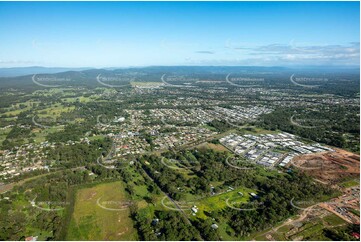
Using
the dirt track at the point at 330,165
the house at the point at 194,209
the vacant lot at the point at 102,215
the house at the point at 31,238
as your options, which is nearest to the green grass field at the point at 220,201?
the house at the point at 194,209

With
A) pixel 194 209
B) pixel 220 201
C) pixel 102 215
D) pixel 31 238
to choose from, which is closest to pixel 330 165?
pixel 220 201

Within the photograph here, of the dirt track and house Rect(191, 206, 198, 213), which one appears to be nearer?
house Rect(191, 206, 198, 213)

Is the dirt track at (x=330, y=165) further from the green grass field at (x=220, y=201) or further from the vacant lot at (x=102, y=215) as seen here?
the vacant lot at (x=102, y=215)

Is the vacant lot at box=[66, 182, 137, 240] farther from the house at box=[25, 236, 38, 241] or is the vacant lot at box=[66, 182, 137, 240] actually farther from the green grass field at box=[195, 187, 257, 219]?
the green grass field at box=[195, 187, 257, 219]

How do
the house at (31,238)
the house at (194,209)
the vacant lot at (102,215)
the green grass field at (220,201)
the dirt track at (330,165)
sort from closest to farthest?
1. the house at (31,238)
2. the vacant lot at (102,215)
3. the house at (194,209)
4. the green grass field at (220,201)
5. the dirt track at (330,165)

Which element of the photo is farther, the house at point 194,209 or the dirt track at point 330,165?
the dirt track at point 330,165

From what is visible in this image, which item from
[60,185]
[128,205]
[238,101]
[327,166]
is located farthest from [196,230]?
[238,101]

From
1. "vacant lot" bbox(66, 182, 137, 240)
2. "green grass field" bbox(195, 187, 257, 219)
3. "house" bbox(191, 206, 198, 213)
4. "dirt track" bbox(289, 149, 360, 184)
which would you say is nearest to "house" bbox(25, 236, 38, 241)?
"vacant lot" bbox(66, 182, 137, 240)

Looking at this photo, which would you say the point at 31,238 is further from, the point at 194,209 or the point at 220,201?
the point at 220,201

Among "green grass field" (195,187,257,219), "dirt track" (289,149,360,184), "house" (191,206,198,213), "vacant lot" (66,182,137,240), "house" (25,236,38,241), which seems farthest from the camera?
"dirt track" (289,149,360,184)
